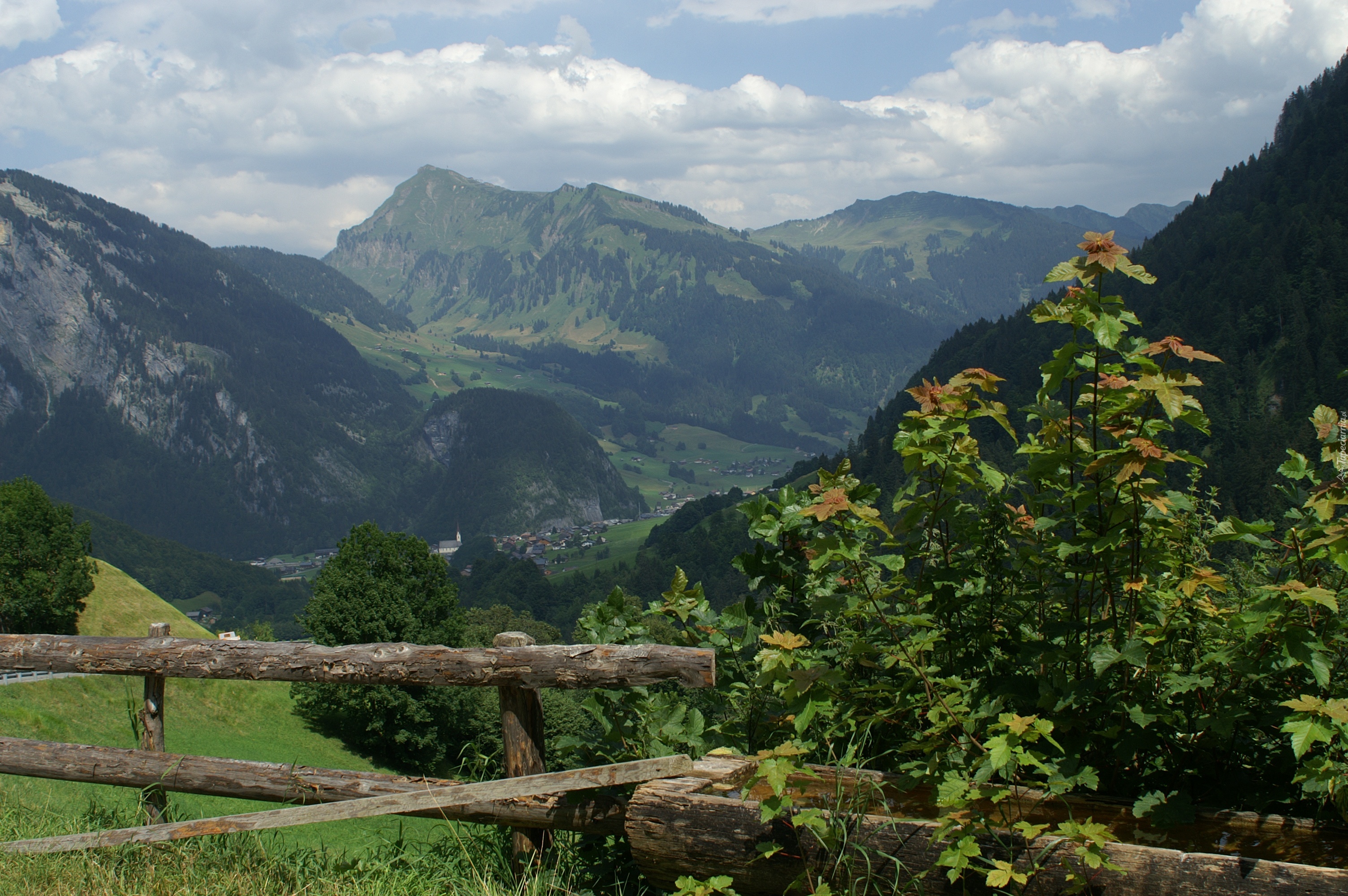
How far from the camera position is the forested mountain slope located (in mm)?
120875

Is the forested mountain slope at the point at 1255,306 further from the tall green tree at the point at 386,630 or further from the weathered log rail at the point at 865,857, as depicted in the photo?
the weathered log rail at the point at 865,857

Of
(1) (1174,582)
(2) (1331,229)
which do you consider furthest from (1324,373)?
(1) (1174,582)

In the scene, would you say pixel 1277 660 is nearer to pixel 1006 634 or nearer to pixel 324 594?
pixel 1006 634

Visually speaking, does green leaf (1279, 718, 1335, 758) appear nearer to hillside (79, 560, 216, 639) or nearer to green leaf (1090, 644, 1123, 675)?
green leaf (1090, 644, 1123, 675)

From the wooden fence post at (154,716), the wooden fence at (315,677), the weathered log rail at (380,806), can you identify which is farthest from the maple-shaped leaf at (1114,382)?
the wooden fence post at (154,716)

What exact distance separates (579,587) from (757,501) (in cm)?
15836

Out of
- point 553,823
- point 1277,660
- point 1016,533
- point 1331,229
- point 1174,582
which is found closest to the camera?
point 1277,660

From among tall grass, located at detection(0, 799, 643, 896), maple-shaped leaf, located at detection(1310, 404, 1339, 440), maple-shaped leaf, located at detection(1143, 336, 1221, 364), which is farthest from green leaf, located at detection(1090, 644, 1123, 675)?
tall grass, located at detection(0, 799, 643, 896)

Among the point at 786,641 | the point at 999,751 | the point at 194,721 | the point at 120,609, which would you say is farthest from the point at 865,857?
the point at 120,609

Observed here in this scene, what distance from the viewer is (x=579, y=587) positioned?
16012cm

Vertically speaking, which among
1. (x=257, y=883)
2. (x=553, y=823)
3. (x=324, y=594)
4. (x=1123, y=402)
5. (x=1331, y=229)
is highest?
(x=1331, y=229)

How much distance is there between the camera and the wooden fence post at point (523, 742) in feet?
15.5

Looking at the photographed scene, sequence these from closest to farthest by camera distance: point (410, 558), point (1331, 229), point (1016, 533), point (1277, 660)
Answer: point (1277, 660), point (1016, 533), point (410, 558), point (1331, 229)

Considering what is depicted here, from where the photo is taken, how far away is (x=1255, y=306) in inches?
5581
